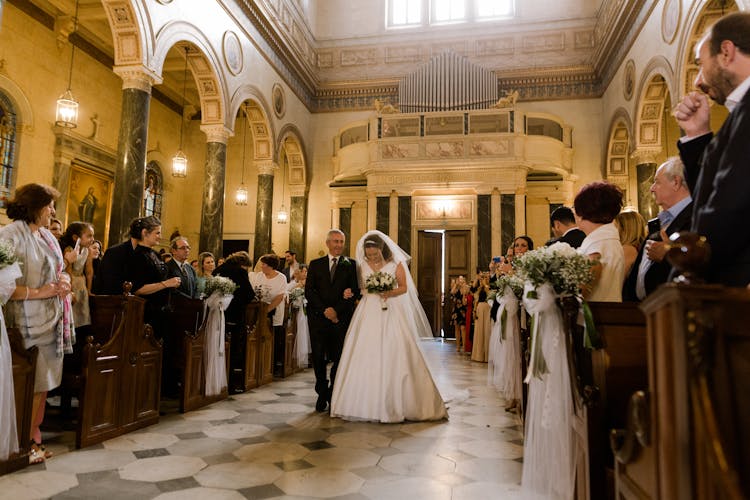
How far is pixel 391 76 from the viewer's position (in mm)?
16438

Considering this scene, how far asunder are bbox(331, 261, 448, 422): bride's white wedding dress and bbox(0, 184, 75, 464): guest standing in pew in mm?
2382

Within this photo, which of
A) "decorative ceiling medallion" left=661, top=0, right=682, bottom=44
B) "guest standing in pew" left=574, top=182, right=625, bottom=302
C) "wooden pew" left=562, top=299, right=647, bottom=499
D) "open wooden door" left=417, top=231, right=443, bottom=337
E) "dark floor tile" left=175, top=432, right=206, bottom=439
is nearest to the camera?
"wooden pew" left=562, top=299, right=647, bottom=499

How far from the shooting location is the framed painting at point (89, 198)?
13.0m

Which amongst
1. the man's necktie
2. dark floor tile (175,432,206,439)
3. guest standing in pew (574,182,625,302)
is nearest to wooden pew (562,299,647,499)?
guest standing in pew (574,182,625,302)

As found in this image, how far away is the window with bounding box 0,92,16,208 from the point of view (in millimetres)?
11109

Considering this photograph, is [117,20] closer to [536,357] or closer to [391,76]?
[536,357]

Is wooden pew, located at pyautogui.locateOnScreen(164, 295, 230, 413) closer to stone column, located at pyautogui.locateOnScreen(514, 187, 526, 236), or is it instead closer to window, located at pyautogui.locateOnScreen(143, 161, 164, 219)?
stone column, located at pyautogui.locateOnScreen(514, 187, 526, 236)

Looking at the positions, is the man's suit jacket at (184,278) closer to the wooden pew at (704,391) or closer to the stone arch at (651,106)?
the wooden pew at (704,391)

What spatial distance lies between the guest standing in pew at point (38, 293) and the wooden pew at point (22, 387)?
7 cm

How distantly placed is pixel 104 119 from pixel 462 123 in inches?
390

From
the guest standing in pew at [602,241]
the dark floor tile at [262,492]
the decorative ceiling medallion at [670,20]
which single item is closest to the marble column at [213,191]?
the dark floor tile at [262,492]

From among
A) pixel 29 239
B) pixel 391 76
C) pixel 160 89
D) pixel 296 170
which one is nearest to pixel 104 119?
pixel 160 89

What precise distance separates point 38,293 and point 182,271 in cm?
213

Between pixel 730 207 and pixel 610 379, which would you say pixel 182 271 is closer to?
pixel 610 379
